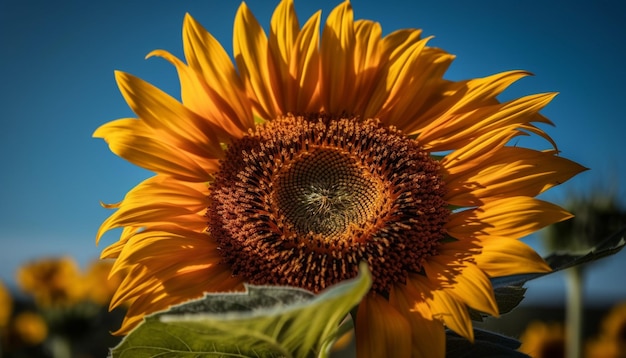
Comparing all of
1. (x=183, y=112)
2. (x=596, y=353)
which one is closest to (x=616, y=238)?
(x=183, y=112)

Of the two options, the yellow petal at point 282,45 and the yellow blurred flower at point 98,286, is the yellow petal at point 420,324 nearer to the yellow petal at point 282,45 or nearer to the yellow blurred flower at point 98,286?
the yellow petal at point 282,45

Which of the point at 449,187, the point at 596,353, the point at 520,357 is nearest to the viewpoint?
the point at 520,357

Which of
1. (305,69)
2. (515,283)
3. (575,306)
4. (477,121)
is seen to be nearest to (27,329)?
(575,306)

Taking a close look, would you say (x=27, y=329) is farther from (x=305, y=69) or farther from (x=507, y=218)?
(x=507, y=218)

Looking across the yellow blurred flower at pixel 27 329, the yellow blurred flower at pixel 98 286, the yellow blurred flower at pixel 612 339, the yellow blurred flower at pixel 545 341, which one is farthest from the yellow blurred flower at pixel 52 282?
the yellow blurred flower at pixel 612 339

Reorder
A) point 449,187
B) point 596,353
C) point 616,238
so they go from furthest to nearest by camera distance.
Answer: point 596,353
point 449,187
point 616,238

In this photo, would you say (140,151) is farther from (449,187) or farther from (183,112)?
(449,187)

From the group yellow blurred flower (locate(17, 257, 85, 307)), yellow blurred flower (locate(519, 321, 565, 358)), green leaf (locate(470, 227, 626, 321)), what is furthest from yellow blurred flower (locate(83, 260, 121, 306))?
green leaf (locate(470, 227, 626, 321))
